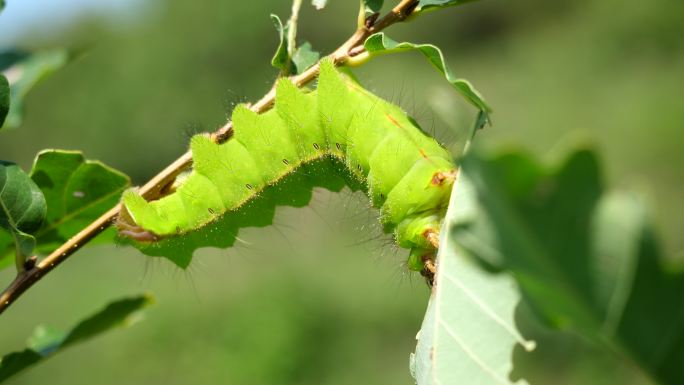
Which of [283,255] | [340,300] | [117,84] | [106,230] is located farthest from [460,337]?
[117,84]

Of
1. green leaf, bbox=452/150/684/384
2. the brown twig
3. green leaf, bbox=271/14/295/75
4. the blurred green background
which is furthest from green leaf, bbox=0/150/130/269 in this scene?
green leaf, bbox=452/150/684/384

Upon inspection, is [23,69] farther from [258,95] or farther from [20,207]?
[258,95]

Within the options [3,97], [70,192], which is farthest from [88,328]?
[3,97]

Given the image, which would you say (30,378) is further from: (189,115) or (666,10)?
(666,10)

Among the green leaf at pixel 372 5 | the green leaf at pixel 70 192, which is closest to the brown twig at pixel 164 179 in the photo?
the green leaf at pixel 372 5

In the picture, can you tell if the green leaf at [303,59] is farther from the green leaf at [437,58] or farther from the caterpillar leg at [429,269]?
the caterpillar leg at [429,269]

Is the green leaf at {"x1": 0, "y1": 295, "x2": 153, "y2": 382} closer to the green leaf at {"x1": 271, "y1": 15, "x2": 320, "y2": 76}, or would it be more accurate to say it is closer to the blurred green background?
the blurred green background
